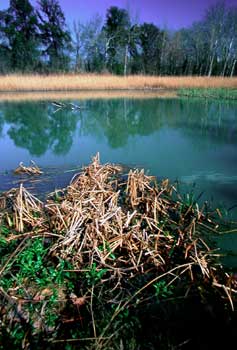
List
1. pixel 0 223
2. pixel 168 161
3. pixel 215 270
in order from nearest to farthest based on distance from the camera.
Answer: pixel 215 270 < pixel 0 223 < pixel 168 161

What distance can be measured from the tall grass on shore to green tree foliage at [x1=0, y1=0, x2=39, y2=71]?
6.71 metres

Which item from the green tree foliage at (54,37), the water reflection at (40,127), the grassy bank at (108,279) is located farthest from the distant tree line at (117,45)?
the grassy bank at (108,279)

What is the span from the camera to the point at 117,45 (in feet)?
87.7

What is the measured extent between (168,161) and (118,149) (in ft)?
3.98

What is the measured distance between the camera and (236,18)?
25.2 m

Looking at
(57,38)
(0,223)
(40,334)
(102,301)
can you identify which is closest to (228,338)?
(102,301)

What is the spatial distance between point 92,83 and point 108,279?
55.6 feet

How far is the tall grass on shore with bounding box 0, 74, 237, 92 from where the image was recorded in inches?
632

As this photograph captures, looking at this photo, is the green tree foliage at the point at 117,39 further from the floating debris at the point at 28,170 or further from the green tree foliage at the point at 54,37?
the floating debris at the point at 28,170

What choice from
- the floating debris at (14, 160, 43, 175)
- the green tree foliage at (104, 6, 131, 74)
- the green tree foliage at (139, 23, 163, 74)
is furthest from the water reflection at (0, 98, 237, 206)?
the green tree foliage at (139, 23, 163, 74)

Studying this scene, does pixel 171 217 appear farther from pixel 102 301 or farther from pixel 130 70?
pixel 130 70

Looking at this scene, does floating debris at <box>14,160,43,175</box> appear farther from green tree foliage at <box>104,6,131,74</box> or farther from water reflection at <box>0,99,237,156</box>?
green tree foliage at <box>104,6,131,74</box>

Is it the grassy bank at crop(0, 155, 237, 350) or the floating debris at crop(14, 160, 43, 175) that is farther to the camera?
the floating debris at crop(14, 160, 43, 175)

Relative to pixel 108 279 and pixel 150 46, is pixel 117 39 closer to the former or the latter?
pixel 150 46
